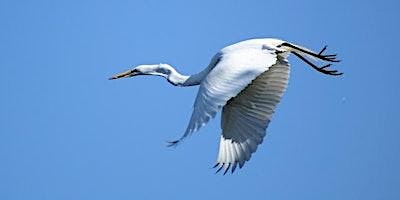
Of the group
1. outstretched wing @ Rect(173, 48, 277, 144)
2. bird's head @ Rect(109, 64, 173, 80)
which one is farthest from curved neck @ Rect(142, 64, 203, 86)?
outstretched wing @ Rect(173, 48, 277, 144)

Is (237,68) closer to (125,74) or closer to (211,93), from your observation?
(211,93)

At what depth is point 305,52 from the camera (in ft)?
39.9

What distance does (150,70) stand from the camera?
42.8ft

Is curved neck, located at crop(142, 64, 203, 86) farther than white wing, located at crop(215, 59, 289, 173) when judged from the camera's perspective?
Yes

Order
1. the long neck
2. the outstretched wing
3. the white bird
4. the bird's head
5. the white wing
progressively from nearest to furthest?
1. the outstretched wing
2. the white bird
3. the white wing
4. the long neck
5. the bird's head

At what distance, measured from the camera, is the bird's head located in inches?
499

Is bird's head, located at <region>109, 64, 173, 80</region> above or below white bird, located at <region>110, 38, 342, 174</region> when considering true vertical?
above

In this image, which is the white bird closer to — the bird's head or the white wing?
the white wing

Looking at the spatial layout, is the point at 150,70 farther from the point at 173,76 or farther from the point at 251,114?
the point at 251,114

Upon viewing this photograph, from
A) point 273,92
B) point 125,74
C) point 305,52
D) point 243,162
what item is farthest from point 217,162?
point 125,74

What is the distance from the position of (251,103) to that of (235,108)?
0.24 meters

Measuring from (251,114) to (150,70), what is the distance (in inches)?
85.5

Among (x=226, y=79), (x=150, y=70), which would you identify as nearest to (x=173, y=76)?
(x=150, y=70)

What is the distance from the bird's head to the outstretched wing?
136 centimetres
